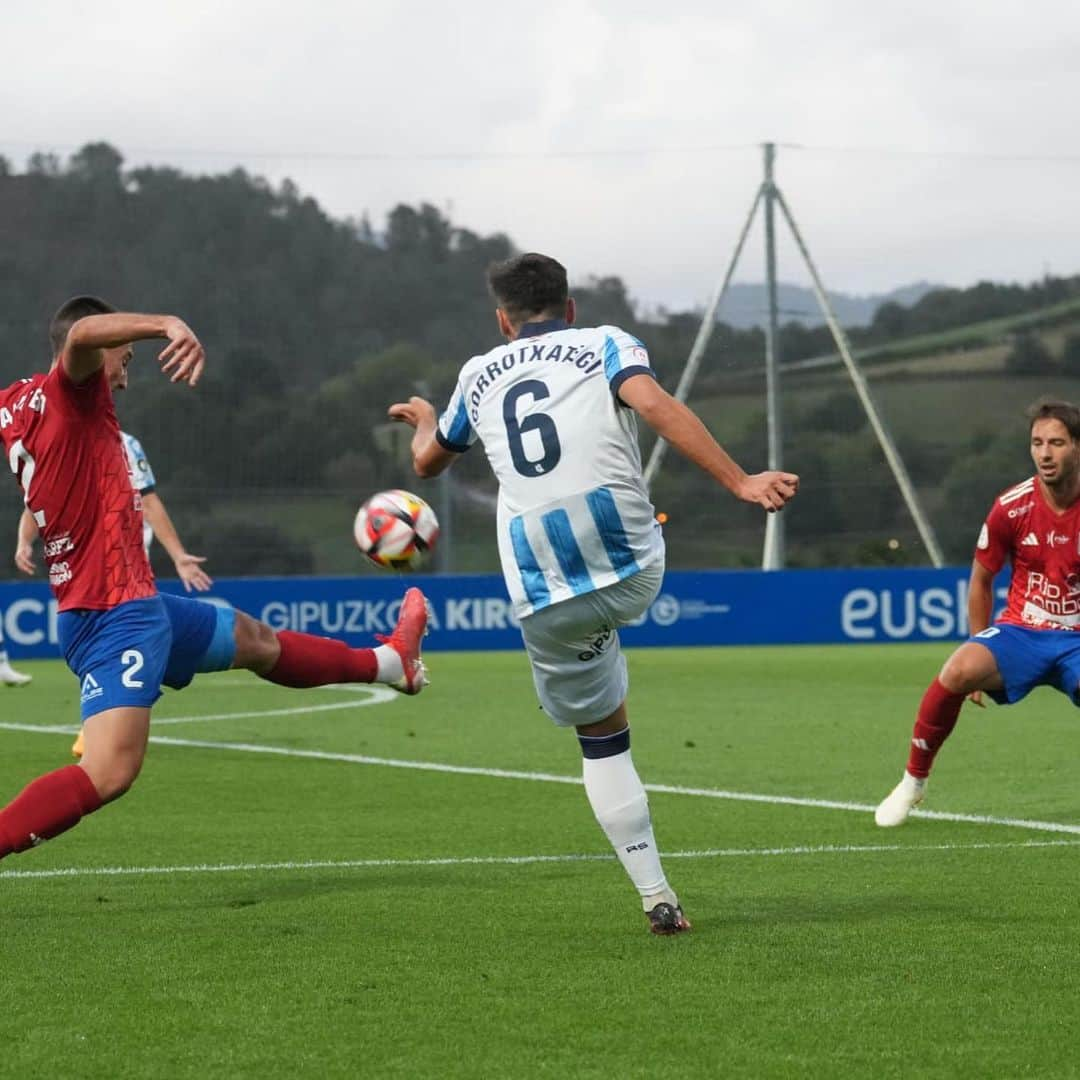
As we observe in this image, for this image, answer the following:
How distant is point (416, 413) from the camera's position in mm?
6672

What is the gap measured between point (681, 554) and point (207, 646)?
2146 centimetres

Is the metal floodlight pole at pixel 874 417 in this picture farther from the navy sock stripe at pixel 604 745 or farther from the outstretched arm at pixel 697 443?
the outstretched arm at pixel 697 443

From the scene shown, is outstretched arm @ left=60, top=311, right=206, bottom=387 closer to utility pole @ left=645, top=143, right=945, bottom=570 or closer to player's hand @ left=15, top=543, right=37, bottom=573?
player's hand @ left=15, top=543, right=37, bottom=573

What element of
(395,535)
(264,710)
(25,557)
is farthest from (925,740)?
(264,710)

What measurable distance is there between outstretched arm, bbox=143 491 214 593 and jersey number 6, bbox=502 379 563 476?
17.5 feet

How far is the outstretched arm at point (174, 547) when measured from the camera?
37.3ft

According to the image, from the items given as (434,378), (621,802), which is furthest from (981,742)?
(434,378)

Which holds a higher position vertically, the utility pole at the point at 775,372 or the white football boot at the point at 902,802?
the utility pole at the point at 775,372

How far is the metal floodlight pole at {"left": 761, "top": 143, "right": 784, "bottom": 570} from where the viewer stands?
2725 centimetres

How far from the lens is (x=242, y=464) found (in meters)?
26.6

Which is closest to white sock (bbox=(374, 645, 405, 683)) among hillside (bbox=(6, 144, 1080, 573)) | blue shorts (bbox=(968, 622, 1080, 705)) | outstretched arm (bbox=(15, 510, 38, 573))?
blue shorts (bbox=(968, 622, 1080, 705))

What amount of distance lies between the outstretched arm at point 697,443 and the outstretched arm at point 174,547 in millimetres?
5705

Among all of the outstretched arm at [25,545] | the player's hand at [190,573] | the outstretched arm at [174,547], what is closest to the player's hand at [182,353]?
the outstretched arm at [174,547]

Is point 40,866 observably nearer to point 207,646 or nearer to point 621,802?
point 207,646
